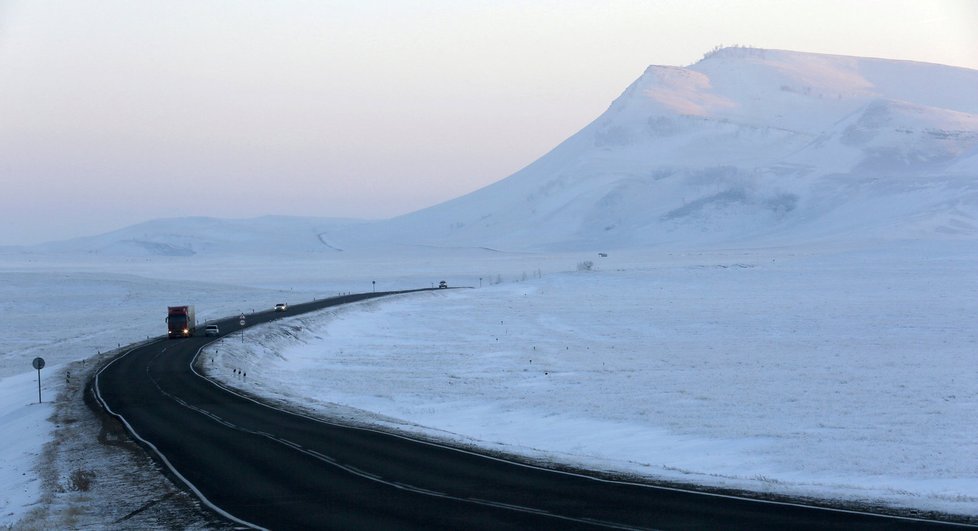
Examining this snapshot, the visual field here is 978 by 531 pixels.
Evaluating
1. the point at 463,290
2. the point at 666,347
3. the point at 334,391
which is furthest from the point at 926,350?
the point at 463,290

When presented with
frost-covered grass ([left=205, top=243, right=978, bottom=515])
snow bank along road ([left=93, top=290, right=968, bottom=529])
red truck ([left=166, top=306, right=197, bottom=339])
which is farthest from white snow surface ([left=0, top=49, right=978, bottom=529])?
red truck ([left=166, top=306, right=197, bottom=339])

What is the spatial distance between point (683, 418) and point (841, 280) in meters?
81.2

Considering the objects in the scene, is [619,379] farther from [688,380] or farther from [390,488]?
[390,488]

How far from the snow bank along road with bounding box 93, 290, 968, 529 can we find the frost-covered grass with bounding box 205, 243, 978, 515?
1992 mm

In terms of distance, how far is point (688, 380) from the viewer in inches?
1639

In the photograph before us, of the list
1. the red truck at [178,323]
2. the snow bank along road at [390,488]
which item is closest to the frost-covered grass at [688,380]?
the snow bank along road at [390,488]

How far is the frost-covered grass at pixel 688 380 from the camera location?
25344mm

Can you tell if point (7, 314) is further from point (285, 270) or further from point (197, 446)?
point (285, 270)

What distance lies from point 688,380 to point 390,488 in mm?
23593

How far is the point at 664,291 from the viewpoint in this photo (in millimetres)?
104125

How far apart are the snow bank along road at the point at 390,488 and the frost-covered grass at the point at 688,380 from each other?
199 centimetres

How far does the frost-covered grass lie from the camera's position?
83.1 feet

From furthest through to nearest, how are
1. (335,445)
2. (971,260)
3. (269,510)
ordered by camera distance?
(971,260)
(335,445)
(269,510)

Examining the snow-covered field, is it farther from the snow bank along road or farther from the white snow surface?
the snow bank along road
